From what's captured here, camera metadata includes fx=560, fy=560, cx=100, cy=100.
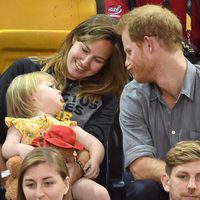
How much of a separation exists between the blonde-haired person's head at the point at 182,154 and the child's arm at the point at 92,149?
31 centimetres

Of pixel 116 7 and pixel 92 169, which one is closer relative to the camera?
pixel 92 169

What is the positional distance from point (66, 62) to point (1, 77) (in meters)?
0.29

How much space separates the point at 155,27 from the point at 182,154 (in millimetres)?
521

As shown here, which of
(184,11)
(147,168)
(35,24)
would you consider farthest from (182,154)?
(35,24)

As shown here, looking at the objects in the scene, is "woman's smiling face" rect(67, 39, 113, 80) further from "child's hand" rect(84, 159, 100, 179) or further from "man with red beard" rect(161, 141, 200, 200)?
"man with red beard" rect(161, 141, 200, 200)

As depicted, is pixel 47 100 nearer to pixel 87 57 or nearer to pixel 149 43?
pixel 87 57

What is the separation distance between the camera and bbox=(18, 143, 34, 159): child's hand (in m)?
2.04

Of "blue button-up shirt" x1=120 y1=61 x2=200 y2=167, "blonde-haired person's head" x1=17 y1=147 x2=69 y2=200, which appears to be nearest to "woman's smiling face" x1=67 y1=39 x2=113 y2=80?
"blue button-up shirt" x1=120 y1=61 x2=200 y2=167

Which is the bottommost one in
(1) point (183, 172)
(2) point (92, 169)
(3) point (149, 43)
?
(2) point (92, 169)

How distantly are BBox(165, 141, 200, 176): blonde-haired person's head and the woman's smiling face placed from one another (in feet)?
2.01

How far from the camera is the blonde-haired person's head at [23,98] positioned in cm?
222

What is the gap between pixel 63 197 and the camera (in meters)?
1.88

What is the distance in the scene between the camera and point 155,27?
2.13 metres

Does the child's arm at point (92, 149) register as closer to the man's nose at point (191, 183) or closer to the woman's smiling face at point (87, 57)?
the woman's smiling face at point (87, 57)
